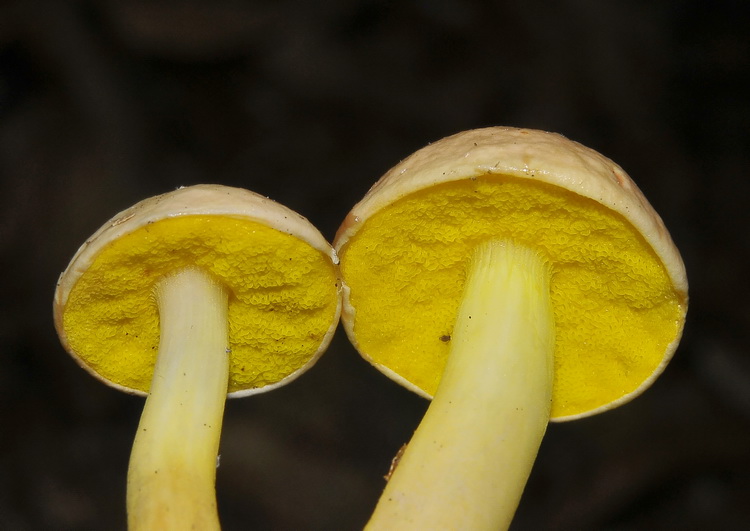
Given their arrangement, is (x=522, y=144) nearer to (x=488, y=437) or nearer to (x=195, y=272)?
(x=488, y=437)

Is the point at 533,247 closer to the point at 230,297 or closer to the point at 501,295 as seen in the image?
the point at 501,295

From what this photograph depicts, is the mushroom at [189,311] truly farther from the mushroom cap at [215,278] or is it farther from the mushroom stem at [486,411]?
the mushroom stem at [486,411]

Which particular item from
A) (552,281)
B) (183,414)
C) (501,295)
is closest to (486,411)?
(501,295)

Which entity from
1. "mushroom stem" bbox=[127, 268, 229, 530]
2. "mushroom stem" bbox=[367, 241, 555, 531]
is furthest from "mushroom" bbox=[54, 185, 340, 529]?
"mushroom stem" bbox=[367, 241, 555, 531]

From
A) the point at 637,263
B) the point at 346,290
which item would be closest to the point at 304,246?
the point at 346,290

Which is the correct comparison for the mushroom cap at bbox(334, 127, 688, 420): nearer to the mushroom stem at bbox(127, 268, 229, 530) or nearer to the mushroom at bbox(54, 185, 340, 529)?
the mushroom at bbox(54, 185, 340, 529)

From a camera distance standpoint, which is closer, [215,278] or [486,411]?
[486,411]

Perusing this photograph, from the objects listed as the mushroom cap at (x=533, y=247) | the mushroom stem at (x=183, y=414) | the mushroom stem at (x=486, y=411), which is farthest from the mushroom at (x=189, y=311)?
the mushroom stem at (x=486, y=411)
